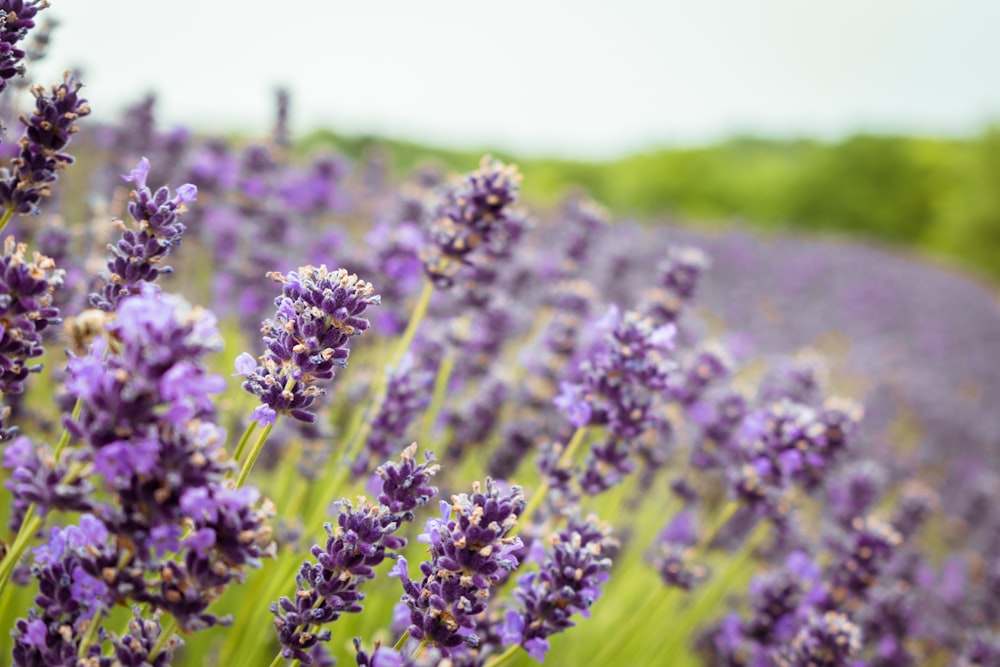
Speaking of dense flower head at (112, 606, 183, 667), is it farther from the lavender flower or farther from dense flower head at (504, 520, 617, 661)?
dense flower head at (504, 520, 617, 661)

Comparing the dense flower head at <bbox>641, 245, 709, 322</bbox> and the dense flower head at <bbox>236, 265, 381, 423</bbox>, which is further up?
the dense flower head at <bbox>641, 245, 709, 322</bbox>

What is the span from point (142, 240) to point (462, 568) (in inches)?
37.6

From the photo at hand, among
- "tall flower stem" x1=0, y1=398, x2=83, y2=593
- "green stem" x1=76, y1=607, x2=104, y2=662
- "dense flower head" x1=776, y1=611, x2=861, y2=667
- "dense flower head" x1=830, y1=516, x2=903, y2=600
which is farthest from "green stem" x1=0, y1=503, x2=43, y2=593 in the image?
"dense flower head" x1=830, y1=516, x2=903, y2=600

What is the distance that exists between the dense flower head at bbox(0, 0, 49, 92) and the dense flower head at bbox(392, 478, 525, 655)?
4.21 ft

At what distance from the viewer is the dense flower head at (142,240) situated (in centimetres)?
150

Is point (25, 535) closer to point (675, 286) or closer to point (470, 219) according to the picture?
point (470, 219)

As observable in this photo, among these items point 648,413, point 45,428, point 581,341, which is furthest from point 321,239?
point 648,413

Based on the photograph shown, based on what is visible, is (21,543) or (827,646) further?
(827,646)

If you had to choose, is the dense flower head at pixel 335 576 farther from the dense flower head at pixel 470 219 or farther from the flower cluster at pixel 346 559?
the dense flower head at pixel 470 219

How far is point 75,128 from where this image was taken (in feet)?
5.08

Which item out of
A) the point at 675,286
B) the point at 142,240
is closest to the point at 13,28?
the point at 142,240

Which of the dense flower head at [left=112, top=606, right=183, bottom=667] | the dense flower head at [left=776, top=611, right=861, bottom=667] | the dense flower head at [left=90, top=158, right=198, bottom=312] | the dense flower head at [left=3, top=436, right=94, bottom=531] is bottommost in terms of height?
the dense flower head at [left=776, top=611, right=861, bottom=667]

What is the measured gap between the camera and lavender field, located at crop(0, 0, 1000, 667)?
1.21 m

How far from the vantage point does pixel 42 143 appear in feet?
5.08
